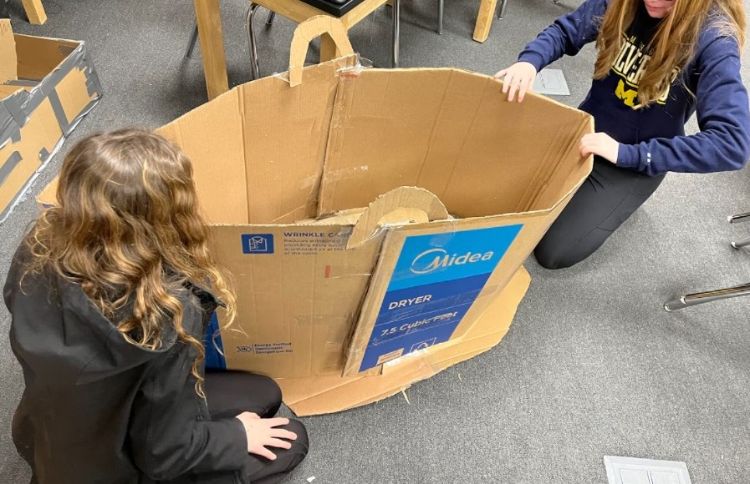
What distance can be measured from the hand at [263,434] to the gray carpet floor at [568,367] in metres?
0.16

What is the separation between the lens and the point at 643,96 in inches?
51.0

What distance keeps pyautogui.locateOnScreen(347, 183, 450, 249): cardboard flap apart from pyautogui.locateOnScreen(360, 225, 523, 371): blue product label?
0.16 ft

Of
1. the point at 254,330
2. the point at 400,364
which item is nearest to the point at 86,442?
the point at 254,330

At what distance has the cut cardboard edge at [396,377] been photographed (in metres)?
1.20

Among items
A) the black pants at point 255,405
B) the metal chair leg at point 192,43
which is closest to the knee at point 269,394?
the black pants at point 255,405

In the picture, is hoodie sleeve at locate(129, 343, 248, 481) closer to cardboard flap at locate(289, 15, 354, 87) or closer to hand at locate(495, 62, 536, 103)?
cardboard flap at locate(289, 15, 354, 87)

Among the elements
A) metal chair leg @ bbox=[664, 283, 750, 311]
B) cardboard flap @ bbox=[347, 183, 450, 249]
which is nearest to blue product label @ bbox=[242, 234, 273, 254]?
cardboard flap @ bbox=[347, 183, 450, 249]

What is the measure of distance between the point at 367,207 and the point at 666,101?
0.85m

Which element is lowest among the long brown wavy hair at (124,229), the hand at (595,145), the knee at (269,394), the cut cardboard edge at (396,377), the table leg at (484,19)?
the cut cardboard edge at (396,377)

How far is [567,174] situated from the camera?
3.67 feet

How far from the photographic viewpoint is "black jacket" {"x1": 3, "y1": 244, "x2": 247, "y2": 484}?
60cm

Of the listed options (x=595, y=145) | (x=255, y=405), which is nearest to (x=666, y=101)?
(x=595, y=145)

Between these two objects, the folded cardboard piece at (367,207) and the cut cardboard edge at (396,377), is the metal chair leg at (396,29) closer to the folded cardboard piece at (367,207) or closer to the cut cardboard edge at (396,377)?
the folded cardboard piece at (367,207)

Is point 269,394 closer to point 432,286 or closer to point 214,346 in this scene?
point 214,346
